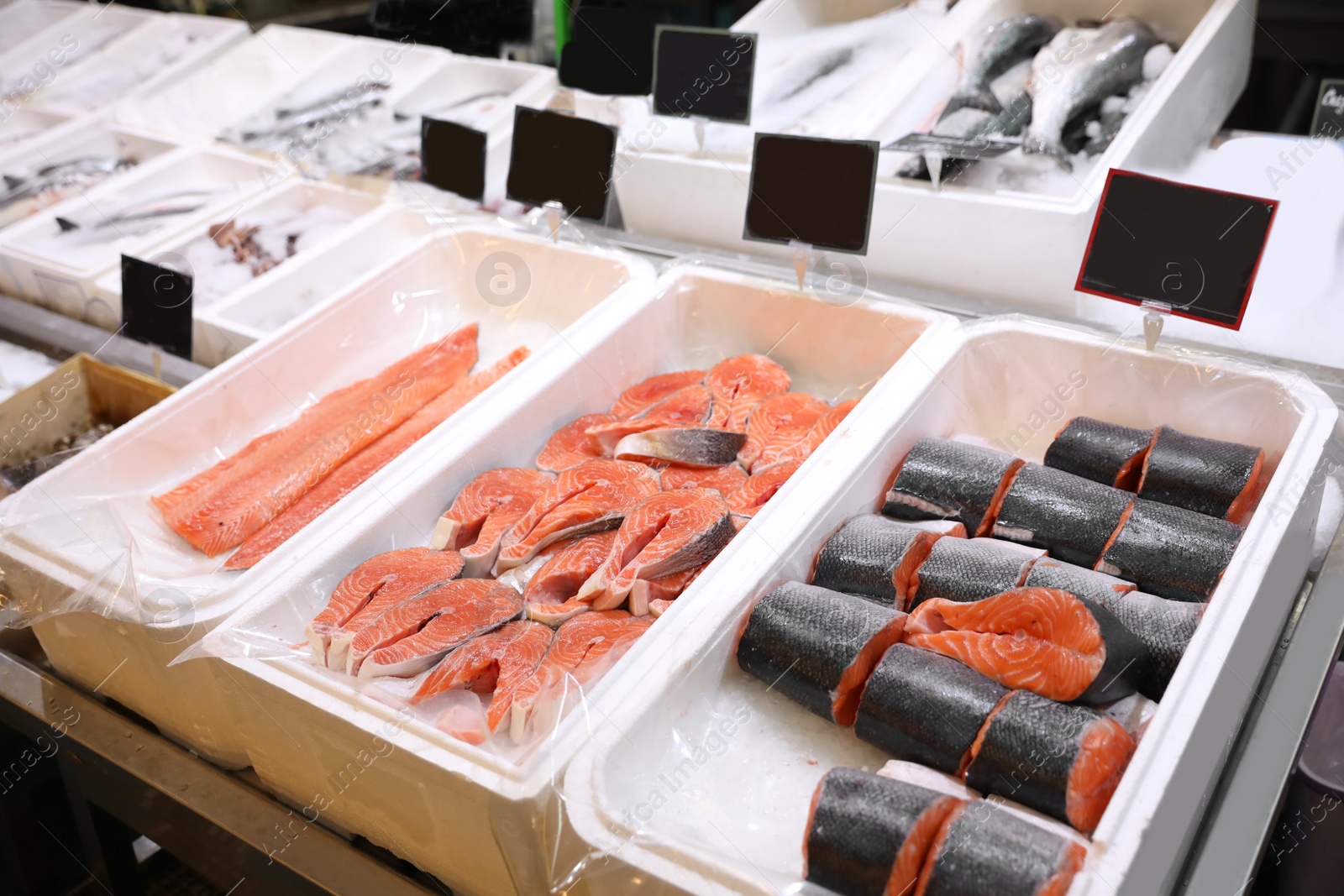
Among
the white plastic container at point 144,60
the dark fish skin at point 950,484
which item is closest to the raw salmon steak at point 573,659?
the dark fish skin at point 950,484

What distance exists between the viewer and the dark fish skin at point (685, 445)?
6.61 feet

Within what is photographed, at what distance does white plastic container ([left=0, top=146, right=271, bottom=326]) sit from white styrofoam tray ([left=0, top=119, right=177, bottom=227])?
9.1 inches

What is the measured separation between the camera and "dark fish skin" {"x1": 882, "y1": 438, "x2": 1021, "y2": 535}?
1774 millimetres

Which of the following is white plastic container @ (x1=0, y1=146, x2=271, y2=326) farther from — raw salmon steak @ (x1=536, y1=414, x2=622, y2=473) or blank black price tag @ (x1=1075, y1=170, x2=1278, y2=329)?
blank black price tag @ (x1=1075, y1=170, x2=1278, y2=329)

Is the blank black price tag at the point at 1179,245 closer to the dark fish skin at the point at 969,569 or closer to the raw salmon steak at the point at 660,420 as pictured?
the dark fish skin at the point at 969,569

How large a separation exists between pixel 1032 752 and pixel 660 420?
3.56 feet

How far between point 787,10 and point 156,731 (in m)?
2.92

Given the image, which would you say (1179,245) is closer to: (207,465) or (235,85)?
(207,465)

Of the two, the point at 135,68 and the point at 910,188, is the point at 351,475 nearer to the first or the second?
the point at 910,188

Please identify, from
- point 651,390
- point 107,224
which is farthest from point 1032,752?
point 107,224

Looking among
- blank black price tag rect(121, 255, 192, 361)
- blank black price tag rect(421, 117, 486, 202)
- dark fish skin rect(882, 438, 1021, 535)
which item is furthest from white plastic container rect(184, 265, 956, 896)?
blank black price tag rect(121, 255, 192, 361)

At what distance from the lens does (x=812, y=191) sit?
2152mm

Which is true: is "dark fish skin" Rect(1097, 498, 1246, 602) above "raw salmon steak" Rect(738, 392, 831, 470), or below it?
above

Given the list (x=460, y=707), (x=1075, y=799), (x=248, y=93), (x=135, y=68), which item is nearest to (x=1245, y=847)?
(x=1075, y=799)
